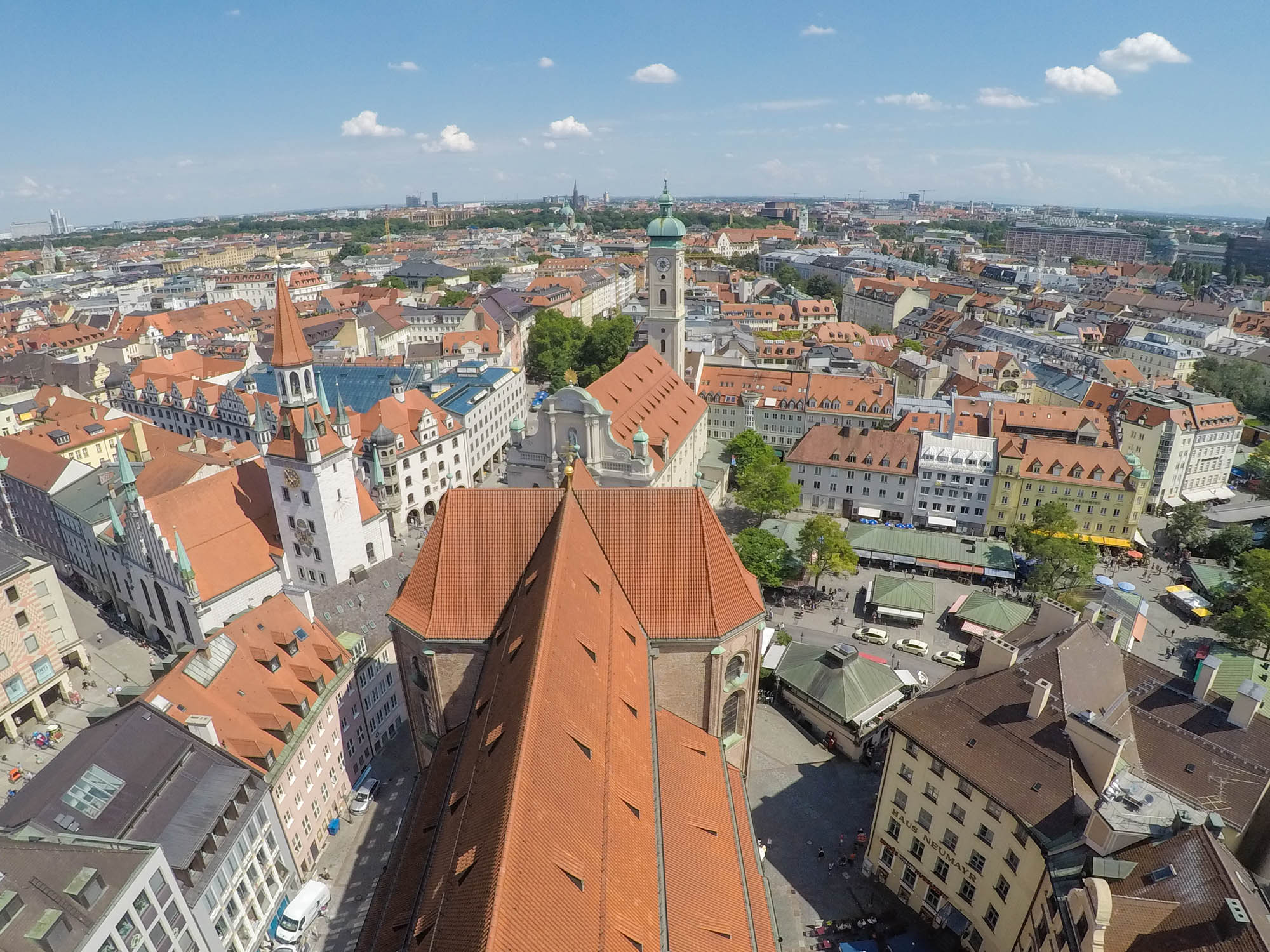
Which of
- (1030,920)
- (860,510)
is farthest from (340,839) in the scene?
(860,510)

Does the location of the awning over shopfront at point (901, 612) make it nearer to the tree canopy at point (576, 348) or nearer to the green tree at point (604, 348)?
the green tree at point (604, 348)

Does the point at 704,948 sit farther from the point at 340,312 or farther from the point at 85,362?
the point at 340,312

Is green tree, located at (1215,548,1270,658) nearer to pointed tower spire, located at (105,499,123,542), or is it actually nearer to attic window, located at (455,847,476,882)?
attic window, located at (455,847,476,882)

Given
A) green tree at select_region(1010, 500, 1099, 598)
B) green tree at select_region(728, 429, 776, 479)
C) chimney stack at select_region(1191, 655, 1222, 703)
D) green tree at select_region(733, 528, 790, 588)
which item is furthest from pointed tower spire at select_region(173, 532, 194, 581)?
green tree at select_region(1010, 500, 1099, 598)

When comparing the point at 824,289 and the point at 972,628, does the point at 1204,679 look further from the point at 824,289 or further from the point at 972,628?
the point at 824,289

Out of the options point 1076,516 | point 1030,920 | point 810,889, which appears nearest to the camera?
point 1030,920

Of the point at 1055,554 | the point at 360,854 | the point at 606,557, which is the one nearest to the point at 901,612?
the point at 1055,554
